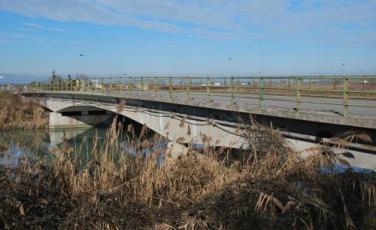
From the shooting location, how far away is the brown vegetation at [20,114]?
3936cm

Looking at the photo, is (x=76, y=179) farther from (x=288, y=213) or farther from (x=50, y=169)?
(x=288, y=213)

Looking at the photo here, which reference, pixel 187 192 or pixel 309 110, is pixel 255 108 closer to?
pixel 309 110

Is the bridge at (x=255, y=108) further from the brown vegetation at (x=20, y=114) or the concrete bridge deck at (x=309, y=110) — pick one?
the brown vegetation at (x=20, y=114)

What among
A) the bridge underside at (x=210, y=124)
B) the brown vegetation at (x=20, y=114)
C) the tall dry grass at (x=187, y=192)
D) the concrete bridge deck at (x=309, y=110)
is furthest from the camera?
the brown vegetation at (x=20, y=114)

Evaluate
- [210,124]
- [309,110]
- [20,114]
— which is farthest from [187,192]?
[20,114]

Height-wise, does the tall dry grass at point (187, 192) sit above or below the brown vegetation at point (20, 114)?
above

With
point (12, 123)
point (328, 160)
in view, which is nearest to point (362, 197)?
point (328, 160)

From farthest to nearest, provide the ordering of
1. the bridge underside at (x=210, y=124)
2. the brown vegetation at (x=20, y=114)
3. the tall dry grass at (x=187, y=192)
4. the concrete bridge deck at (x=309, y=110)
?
1. the brown vegetation at (x=20, y=114)
2. the bridge underside at (x=210, y=124)
3. the concrete bridge deck at (x=309, y=110)
4. the tall dry grass at (x=187, y=192)

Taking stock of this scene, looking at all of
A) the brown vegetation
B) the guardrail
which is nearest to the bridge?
the guardrail

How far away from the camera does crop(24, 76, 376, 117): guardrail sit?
38.1 feet

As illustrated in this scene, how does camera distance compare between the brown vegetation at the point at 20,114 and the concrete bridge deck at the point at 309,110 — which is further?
the brown vegetation at the point at 20,114

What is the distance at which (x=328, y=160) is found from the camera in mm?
7891

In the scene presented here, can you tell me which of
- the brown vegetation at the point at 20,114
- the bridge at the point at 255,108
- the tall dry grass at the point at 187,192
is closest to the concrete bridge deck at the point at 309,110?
the bridge at the point at 255,108

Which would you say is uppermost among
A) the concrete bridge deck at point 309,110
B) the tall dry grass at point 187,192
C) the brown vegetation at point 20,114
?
the concrete bridge deck at point 309,110
